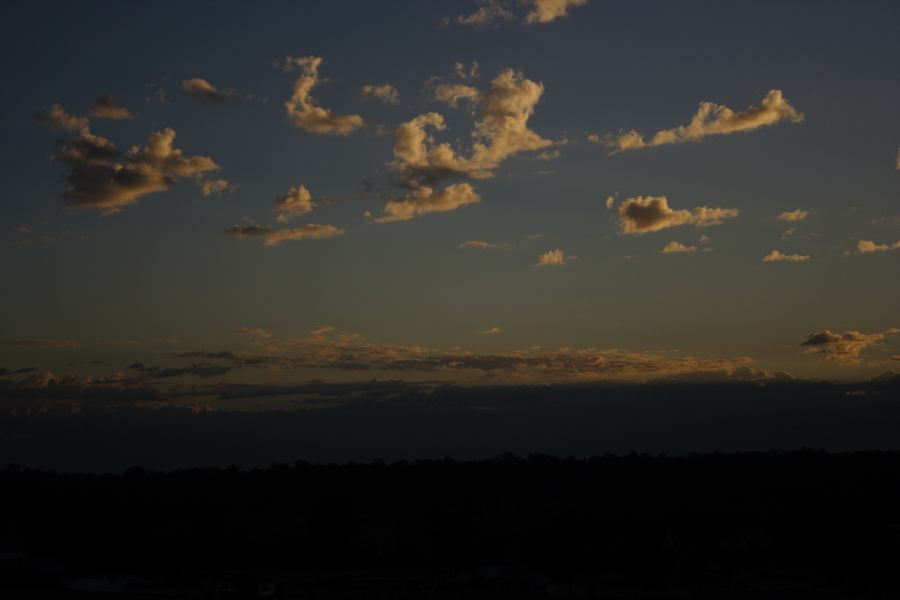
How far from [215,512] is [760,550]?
210 feet

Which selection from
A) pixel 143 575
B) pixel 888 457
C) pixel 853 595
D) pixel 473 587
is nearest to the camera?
pixel 853 595

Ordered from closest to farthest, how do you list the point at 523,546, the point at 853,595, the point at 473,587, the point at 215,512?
the point at 853,595 < the point at 473,587 < the point at 523,546 < the point at 215,512

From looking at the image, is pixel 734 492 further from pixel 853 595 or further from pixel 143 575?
pixel 143 575

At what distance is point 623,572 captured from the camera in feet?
278

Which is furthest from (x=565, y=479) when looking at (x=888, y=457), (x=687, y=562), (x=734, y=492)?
(x=687, y=562)

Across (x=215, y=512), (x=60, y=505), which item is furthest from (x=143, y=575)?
(x=60, y=505)

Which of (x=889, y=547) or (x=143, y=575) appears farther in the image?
(x=143, y=575)

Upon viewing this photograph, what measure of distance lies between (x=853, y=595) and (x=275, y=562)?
181ft

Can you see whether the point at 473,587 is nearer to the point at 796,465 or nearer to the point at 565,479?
the point at 565,479

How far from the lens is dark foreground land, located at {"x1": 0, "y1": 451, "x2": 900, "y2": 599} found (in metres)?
79.8

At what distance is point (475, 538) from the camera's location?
97500 millimetres

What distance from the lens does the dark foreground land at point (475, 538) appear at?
3140 inches

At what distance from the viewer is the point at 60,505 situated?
124 m

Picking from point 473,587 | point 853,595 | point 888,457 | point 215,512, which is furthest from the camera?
point 888,457
